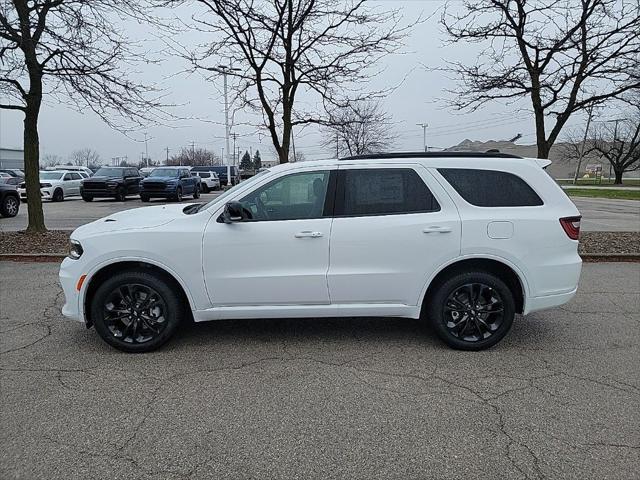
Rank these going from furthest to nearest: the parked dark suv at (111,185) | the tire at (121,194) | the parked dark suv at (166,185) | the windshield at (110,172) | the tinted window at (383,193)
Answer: the windshield at (110,172) < the tire at (121,194) < the parked dark suv at (111,185) < the parked dark suv at (166,185) < the tinted window at (383,193)

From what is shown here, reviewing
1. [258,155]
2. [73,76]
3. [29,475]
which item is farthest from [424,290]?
[258,155]

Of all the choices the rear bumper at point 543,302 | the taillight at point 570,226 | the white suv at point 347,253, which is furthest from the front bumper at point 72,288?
the taillight at point 570,226

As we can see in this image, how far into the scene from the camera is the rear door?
4215 mm

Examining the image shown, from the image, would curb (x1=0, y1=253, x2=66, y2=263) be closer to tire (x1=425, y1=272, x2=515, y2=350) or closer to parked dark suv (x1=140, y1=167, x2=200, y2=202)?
tire (x1=425, y1=272, x2=515, y2=350)

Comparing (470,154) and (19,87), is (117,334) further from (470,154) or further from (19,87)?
(19,87)

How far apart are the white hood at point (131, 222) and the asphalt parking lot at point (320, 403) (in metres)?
1.08

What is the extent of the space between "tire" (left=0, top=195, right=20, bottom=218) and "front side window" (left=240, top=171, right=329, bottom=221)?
14.8 metres

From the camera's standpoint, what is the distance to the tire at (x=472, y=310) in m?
4.30

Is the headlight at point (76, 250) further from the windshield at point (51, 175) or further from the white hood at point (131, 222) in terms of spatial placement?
the windshield at point (51, 175)

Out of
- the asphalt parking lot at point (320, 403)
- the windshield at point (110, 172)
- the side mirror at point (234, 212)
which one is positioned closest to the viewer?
the asphalt parking lot at point (320, 403)

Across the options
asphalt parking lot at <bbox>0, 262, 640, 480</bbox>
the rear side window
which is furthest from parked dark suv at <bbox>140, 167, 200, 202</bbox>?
the rear side window

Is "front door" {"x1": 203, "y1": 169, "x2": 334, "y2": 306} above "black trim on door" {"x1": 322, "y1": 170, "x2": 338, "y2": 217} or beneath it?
beneath

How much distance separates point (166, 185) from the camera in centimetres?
2333

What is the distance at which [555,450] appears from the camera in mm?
2834
